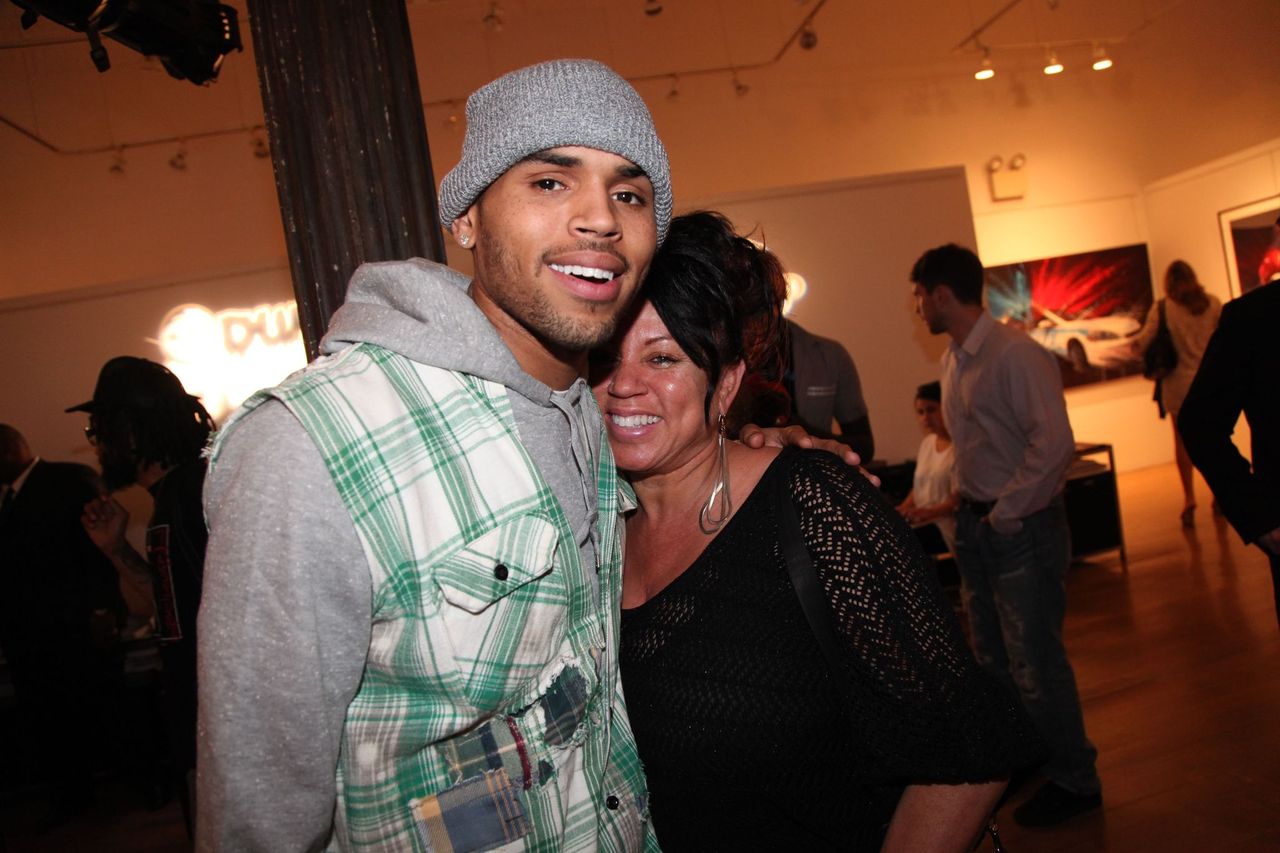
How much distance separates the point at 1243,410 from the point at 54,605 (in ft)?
17.2

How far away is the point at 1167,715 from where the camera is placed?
3918 mm

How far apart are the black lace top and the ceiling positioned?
6832 mm

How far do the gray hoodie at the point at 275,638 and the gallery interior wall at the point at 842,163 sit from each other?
5.25m

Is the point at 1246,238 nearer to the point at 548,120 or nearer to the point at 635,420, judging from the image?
the point at 635,420

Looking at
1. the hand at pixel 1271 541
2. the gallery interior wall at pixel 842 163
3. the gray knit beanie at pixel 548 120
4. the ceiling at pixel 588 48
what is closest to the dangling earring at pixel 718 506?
the gray knit beanie at pixel 548 120

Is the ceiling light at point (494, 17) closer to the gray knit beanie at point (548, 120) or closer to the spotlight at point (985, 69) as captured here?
the spotlight at point (985, 69)

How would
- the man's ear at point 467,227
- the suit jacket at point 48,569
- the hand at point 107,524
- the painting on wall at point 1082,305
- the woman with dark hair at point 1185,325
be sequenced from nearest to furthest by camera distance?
the man's ear at point 467,227, the hand at point 107,524, the suit jacket at point 48,569, the woman with dark hair at point 1185,325, the painting on wall at point 1082,305

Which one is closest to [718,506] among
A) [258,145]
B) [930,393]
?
[930,393]

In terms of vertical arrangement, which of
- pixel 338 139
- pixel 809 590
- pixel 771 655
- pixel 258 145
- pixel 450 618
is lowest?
pixel 771 655

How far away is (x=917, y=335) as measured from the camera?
676 centimetres

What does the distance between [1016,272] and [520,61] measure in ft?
18.2

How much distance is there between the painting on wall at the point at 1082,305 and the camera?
926 centimetres

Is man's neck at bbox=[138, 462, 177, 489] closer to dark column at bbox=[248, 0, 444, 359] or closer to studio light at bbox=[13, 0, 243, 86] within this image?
studio light at bbox=[13, 0, 243, 86]

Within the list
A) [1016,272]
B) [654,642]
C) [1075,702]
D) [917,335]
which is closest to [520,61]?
[917,335]
